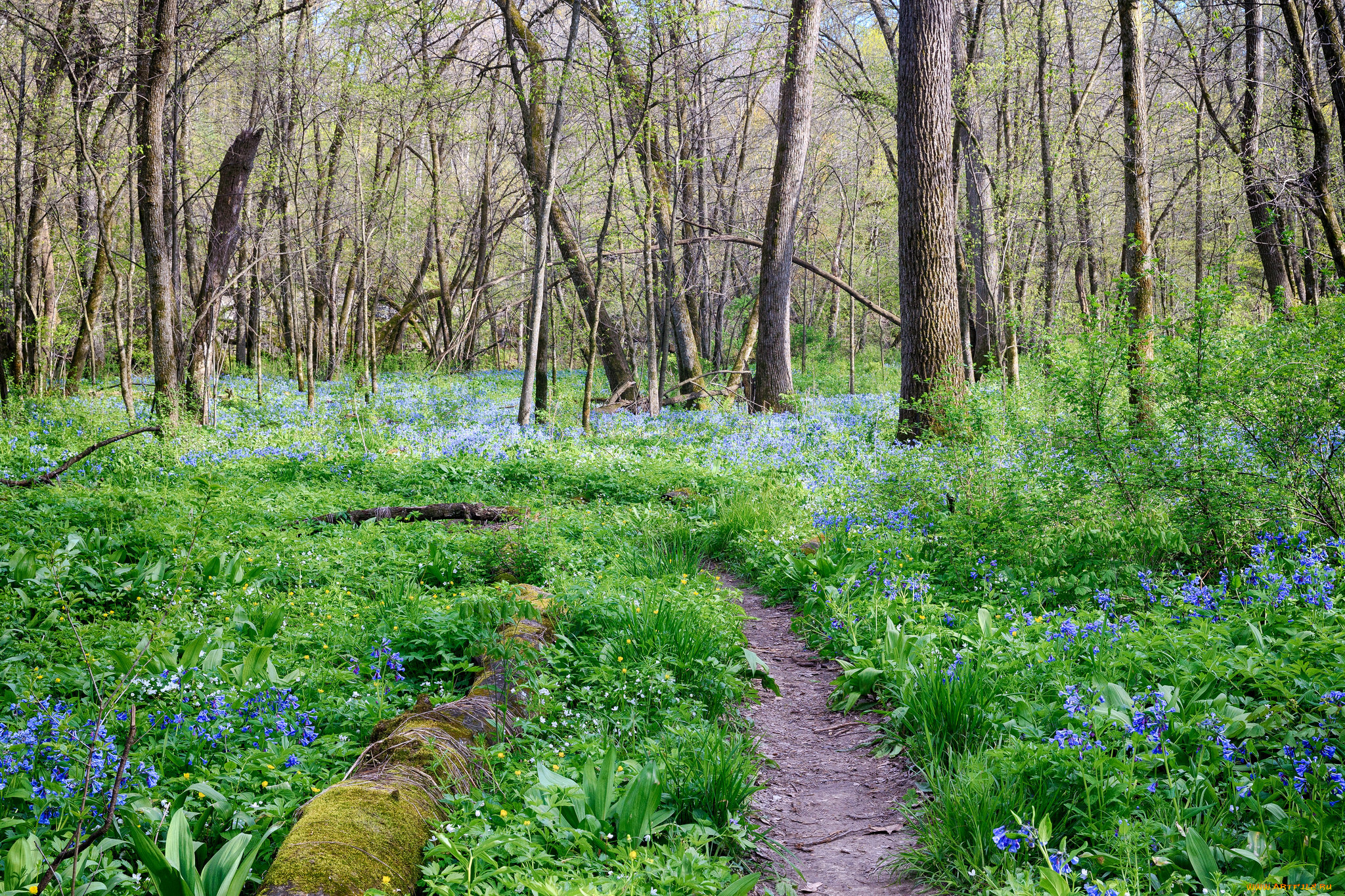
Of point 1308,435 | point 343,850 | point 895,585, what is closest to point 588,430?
point 895,585

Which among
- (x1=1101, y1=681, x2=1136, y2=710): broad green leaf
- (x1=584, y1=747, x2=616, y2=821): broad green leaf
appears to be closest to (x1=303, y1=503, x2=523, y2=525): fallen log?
(x1=584, y1=747, x2=616, y2=821): broad green leaf

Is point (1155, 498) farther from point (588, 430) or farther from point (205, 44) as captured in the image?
point (205, 44)

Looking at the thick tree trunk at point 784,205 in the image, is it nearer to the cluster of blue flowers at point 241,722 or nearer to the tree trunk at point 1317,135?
the tree trunk at point 1317,135

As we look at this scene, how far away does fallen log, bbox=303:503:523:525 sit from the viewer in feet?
21.7

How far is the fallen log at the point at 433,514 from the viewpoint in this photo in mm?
6609

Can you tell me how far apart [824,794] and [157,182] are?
9284 millimetres

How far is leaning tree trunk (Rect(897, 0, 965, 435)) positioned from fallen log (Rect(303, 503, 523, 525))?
435 cm

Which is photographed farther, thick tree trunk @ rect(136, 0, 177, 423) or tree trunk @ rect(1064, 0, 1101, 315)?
tree trunk @ rect(1064, 0, 1101, 315)

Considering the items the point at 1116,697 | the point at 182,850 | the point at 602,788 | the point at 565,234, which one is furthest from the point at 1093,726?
the point at 565,234

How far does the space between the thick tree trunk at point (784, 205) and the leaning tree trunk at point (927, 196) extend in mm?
3571

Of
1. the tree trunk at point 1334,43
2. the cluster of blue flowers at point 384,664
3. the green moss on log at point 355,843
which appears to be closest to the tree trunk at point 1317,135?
the tree trunk at point 1334,43

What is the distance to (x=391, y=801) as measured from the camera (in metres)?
2.50

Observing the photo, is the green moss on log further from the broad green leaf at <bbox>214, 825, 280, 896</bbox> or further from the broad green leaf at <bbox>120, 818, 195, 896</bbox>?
the broad green leaf at <bbox>120, 818, 195, 896</bbox>

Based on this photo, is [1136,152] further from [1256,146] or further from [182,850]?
[182,850]
